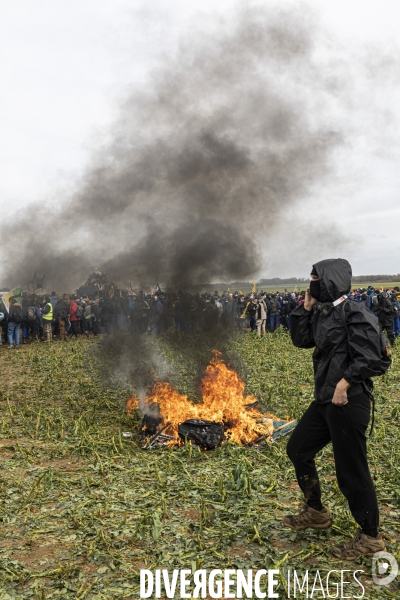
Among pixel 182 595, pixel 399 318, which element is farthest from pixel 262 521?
pixel 399 318

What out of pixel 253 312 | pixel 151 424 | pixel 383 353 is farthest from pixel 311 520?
pixel 253 312

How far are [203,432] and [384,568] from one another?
3710mm

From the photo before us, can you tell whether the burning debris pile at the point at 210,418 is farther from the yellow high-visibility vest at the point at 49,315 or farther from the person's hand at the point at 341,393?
the yellow high-visibility vest at the point at 49,315

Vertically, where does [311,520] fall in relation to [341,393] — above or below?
below

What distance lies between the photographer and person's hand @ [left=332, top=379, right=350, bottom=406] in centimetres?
406

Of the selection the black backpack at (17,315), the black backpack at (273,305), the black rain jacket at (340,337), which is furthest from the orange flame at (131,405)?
the black backpack at (273,305)

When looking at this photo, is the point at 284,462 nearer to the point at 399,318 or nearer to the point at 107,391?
the point at 107,391

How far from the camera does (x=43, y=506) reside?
553cm

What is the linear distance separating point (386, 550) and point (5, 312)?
18.1m

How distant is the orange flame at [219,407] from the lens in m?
7.80

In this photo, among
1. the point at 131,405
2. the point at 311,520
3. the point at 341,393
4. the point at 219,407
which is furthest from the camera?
the point at 131,405

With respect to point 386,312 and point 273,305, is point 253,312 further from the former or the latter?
point 386,312

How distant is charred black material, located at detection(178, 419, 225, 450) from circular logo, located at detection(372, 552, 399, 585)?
3.43m

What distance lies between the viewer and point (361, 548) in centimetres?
424
